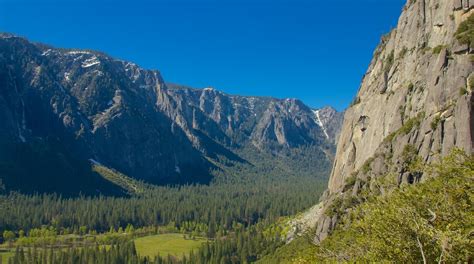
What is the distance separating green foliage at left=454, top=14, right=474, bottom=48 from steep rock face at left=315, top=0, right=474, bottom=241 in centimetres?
122

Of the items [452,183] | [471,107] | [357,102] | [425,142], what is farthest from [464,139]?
[357,102]

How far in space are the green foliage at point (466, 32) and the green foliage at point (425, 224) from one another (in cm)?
8167

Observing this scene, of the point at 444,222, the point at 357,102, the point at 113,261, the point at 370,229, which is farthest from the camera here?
the point at 357,102

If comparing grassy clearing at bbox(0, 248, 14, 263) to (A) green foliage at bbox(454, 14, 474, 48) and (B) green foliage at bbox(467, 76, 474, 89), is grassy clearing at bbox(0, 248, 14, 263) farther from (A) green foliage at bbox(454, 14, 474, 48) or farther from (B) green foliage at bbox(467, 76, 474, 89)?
(A) green foliage at bbox(454, 14, 474, 48)

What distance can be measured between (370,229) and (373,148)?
118965 millimetres

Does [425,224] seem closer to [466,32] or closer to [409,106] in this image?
[466,32]

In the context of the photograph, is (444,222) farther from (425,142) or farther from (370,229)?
(425,142)

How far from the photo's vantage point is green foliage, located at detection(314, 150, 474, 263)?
84.9ft

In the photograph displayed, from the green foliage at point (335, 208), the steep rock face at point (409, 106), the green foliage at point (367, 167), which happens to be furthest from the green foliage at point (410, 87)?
the green foliage at point (335, 208)

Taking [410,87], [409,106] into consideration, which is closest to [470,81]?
[409,106]

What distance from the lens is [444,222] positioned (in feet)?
97.9

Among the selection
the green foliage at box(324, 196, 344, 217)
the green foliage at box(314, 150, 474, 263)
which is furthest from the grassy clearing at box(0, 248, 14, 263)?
the green foliage at box(314, 150, 474, 263)

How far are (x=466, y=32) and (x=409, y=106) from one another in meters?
28.1

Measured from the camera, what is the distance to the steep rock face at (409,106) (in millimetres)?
93625
